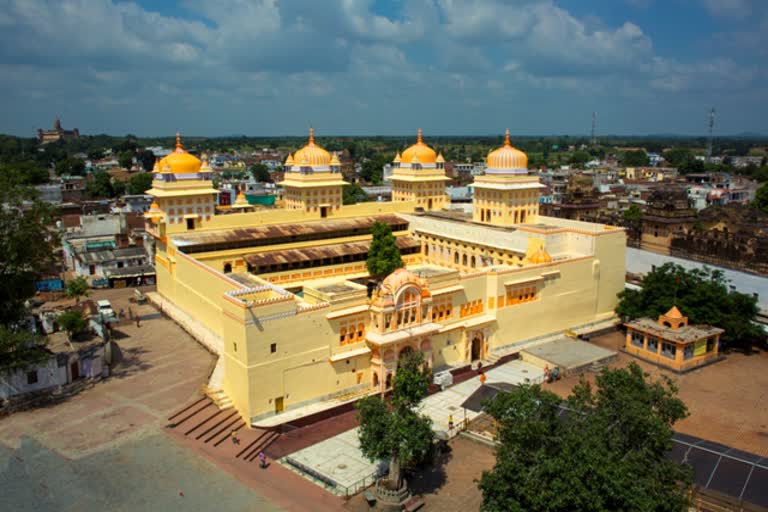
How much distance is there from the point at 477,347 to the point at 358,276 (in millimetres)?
10616

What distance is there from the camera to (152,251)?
51719 mm

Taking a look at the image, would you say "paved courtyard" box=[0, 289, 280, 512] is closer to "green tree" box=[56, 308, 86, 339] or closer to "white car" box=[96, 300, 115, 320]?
"green tree" box=[56, 308, 86, 339]

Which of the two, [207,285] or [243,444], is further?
[207,285]

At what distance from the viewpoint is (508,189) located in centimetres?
4097

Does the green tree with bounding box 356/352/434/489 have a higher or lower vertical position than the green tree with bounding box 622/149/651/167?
lower

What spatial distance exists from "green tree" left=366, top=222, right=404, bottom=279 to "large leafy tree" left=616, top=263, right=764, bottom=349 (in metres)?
16.1

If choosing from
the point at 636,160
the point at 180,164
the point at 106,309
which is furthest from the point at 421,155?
the point at 636,160

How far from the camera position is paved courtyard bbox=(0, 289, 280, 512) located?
786 inches

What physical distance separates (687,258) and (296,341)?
34.2 meters

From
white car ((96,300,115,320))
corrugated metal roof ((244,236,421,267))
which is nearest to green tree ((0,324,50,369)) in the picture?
white car ((96,300,115,320))

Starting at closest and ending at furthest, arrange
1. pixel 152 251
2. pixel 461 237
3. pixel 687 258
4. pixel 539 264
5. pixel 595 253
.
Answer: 1. pixel 539 264
2. pixel 595 253
3. pixel 461 237
4. pixel 687 258
5. pixel 152 251

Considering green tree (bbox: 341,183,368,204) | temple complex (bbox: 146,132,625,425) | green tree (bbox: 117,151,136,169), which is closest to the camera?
temple complex (bbox: 146,132,625,425)

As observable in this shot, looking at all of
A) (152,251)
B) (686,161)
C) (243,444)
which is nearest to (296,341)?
(243,444)

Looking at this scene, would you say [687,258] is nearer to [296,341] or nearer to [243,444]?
[296,341]
